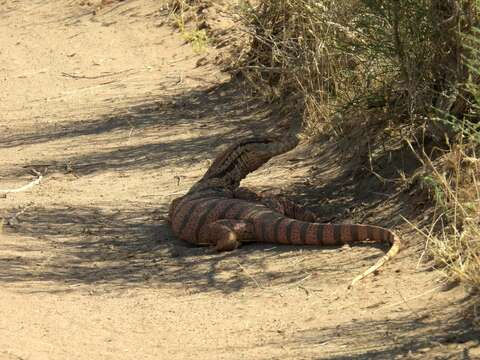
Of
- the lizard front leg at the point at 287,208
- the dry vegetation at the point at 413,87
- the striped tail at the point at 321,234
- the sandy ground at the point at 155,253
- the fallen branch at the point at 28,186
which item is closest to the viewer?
the sandy ground at the point at 155,253

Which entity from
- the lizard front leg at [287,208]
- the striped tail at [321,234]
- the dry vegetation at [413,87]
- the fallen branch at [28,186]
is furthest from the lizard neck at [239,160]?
the fallen branch at [28,186]

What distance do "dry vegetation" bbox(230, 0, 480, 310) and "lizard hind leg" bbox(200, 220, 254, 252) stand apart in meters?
1.40

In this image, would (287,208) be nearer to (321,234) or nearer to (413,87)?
(321,234)

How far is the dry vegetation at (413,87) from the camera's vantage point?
675 cm

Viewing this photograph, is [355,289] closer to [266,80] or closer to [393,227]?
[393,227]

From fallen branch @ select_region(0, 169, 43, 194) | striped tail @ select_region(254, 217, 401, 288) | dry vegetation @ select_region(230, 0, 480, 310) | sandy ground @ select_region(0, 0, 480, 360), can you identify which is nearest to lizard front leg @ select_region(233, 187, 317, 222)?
sandy ground @ select_region(0, 0, 480, 360)

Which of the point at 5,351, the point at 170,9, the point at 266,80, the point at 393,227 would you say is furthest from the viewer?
the point at 170,9

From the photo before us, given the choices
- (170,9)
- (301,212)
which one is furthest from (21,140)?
(301,212)

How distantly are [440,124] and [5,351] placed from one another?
3802mm

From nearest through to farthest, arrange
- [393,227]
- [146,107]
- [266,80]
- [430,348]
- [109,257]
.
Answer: [430,348], [393,227], [109,257], [266,80], [146,107]

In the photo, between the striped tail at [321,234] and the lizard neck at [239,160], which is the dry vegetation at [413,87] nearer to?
the striped tail at [321,234]

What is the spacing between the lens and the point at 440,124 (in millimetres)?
8000

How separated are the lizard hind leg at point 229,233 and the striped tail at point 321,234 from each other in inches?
3.6

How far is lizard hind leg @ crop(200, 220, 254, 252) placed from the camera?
808cm
